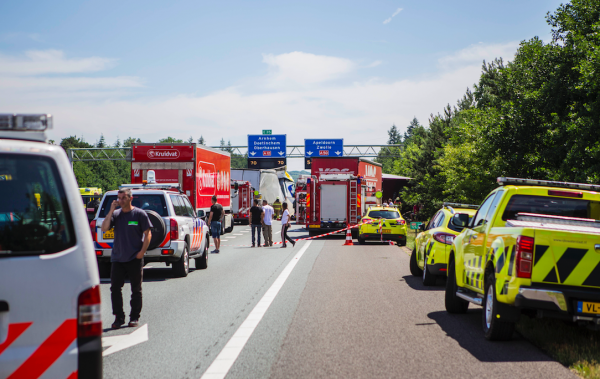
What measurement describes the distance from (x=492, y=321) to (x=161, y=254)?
7836 millimetres

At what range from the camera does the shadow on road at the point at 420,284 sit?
12.2 m

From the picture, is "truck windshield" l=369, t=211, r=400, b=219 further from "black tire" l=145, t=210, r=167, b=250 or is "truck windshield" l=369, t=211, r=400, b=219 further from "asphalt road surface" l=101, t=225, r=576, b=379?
"black tire" l=145, t=210, r=167, b=250

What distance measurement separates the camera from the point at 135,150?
23422 mm

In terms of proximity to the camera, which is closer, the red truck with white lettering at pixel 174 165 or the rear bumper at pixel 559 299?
the rear bumper at pixel 559 299

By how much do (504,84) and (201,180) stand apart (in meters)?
17.1

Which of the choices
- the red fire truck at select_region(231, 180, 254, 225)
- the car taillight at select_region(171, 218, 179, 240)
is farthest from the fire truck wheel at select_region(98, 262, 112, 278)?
the red fire truck at select_region(231, 180, 254, 225)

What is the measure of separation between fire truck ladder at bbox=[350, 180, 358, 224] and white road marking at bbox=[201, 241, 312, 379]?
1869cm

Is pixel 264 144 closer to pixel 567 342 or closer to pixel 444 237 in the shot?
pixel 444 237

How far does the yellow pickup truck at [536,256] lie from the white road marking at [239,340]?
276cm

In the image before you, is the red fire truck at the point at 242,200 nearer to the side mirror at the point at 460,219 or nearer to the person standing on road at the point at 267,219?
the person standing on road at the point at 267,219

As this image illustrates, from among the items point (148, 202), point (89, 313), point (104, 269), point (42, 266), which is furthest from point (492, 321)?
point (104, 269)

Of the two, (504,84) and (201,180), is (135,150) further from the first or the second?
(504,84)

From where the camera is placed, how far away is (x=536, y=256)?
6512 mm

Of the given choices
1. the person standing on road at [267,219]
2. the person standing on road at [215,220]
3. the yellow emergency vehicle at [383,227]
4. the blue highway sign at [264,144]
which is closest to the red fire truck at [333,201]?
the yellow emergency vehicle at [383,227]
